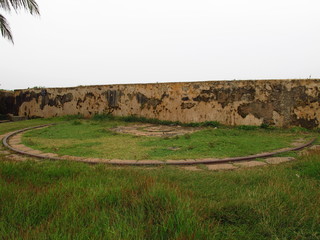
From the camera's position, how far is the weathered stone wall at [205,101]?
6.09 meters

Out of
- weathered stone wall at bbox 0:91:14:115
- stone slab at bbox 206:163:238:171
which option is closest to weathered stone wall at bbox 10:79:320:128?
weathered stone wall at bbox 0:91:14:115

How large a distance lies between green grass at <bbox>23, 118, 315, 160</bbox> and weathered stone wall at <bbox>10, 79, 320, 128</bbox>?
66 cm

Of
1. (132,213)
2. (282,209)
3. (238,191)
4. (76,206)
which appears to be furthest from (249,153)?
(76,206)

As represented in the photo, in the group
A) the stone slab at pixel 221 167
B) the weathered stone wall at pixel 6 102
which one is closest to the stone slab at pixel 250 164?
the stone slab at pixel 221 167

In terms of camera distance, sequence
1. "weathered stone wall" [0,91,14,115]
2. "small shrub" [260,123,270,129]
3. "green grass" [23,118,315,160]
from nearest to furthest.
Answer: "green grass" [23,118,315,160] → "small shrub" [260,123,270,129] → "weathered stone wall" [0,91,14,115]

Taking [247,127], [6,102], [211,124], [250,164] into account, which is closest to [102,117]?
[211,124]

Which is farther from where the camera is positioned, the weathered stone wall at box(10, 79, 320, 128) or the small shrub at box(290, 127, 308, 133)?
the weathered stone wall at box(10, 79, 320, 128)

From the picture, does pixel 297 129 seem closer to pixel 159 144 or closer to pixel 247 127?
pixel 247 127

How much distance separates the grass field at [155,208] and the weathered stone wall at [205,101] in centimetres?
406

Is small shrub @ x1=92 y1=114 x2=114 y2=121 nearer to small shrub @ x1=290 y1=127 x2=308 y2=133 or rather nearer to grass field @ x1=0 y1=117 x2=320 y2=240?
small shrub @ x1=290 y1=127 x2=308 y2=133

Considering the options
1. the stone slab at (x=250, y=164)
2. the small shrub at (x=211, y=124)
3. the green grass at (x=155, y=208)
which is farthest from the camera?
the small shrub at (x=211, y=124)

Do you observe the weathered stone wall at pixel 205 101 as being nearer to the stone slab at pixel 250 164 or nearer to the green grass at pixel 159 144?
the green grass at pixel 159 144

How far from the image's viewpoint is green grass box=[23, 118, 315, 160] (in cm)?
382

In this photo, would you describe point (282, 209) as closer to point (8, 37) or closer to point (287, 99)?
point (287, 99)
